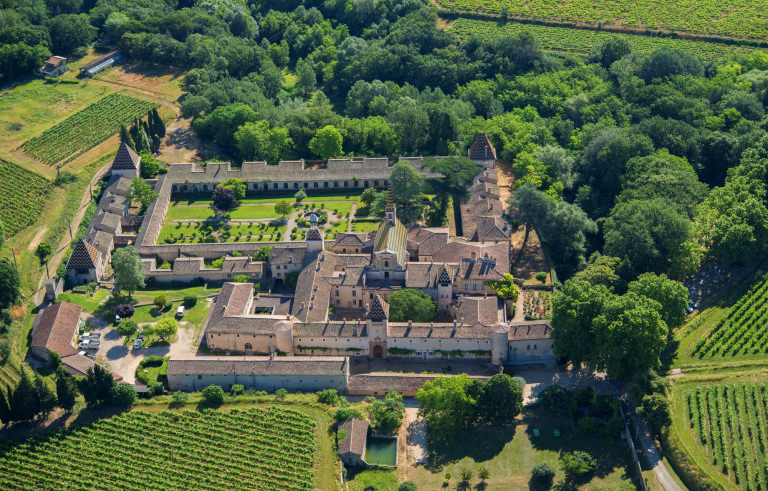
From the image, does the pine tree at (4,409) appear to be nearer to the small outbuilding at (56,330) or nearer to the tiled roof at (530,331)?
the small outbuilding at (56,330)

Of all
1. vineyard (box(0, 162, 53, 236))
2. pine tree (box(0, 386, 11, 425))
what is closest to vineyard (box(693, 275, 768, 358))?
pine tree (box(0, 386, 11, 425))

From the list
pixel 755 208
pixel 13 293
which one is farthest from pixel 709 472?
pixel 13 293

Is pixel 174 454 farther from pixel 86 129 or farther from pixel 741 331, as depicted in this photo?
pixel 86 129

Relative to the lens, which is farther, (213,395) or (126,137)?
(126,137)

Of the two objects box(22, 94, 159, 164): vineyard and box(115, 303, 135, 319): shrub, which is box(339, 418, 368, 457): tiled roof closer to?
box(115, 303, 135, 319): shrub

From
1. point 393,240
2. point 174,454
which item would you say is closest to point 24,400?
point 174,454

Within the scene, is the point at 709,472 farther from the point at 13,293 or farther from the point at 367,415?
the point at 13,293
